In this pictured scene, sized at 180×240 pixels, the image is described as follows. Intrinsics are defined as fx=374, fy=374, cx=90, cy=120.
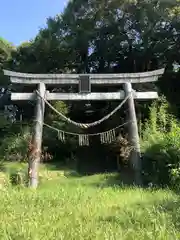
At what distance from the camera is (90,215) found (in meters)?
6.33

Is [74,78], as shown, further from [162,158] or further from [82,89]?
[162,158]

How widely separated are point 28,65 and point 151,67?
6602mm

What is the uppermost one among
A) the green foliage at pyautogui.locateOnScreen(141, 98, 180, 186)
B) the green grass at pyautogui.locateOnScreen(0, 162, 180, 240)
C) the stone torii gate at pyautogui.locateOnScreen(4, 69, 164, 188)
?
the stone torii gate at pyautogui.locateOnScreen(4, 69, 164, 188)

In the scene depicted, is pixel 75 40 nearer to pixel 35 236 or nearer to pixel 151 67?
pixel 151 67

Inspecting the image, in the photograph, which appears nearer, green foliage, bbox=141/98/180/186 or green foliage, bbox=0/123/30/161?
green foliage, bbox=141/98/180/186

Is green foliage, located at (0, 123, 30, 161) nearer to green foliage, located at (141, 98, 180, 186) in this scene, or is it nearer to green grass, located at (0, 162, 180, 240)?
green grass, located at (0, 162, 180, 240)

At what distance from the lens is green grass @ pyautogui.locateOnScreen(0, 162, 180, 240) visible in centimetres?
509

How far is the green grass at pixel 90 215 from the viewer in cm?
509

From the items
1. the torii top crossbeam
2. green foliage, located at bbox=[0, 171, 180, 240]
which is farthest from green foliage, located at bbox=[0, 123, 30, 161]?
green foliage, located at bbox=[0, 171, 180, 240]

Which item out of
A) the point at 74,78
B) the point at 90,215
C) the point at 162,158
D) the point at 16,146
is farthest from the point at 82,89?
the point at 90,215

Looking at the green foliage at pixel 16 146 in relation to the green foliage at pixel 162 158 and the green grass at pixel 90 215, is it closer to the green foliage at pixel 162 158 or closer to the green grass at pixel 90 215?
the green grass at pixel 90 215

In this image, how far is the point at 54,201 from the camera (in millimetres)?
7695

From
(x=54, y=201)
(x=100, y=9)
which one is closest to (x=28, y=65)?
(x=100, y=9)

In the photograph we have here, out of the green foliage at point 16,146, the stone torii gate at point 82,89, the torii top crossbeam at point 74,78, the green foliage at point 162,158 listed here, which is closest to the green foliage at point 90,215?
the green foliage at point 162,158
